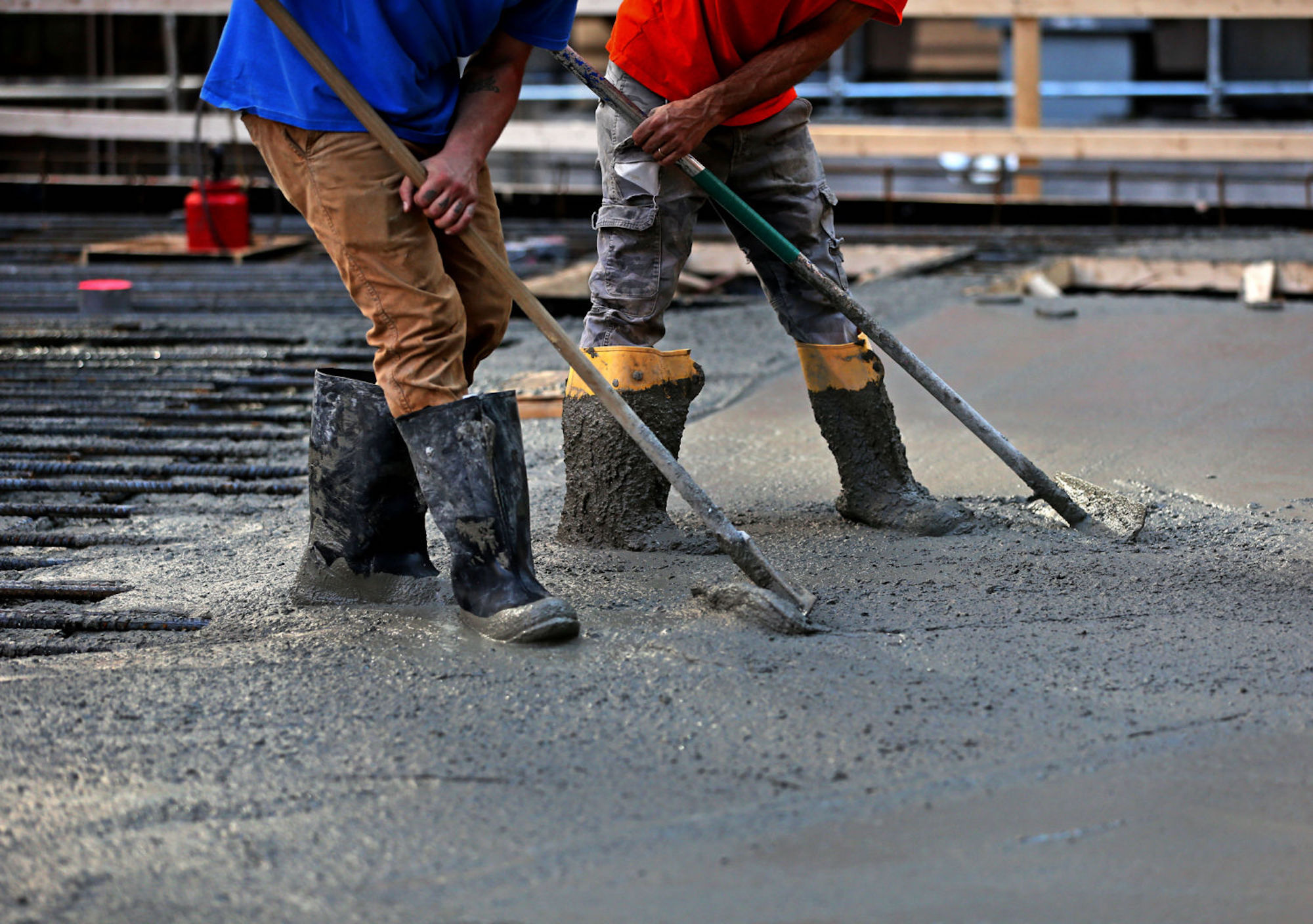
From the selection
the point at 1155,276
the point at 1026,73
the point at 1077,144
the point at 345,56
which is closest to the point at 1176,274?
the point at 1155,276

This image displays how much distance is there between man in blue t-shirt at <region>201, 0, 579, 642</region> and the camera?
7.09ft

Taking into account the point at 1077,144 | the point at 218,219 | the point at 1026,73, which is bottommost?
the point at 218,219

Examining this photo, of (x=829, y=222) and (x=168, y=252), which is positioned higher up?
(x=829, y=222)

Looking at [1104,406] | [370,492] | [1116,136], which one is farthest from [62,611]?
[1116,136]

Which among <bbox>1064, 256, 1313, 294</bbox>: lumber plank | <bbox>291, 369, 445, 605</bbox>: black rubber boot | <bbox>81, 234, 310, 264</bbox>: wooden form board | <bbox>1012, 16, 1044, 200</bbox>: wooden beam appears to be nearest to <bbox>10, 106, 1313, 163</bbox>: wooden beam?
<bbox>1012, 16, 1044, 200</bbox>: wooden beam

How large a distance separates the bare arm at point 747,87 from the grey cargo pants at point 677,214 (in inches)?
2.9

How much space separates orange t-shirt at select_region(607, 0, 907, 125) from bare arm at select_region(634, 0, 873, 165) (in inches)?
1.2

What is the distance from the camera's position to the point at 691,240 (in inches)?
107

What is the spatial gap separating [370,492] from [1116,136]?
19.9ft

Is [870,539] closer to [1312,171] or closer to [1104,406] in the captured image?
[1104,406]

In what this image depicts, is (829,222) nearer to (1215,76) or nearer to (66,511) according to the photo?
(66,511)

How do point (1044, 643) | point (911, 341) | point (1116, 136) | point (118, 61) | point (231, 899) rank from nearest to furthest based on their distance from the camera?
1. point (231, 899)
2. point (1044, 643)
3. point (911, 341)
4. point (1116, 136)
5. point (118, 61)

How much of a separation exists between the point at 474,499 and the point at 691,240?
80cm

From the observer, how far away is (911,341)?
4.84m
